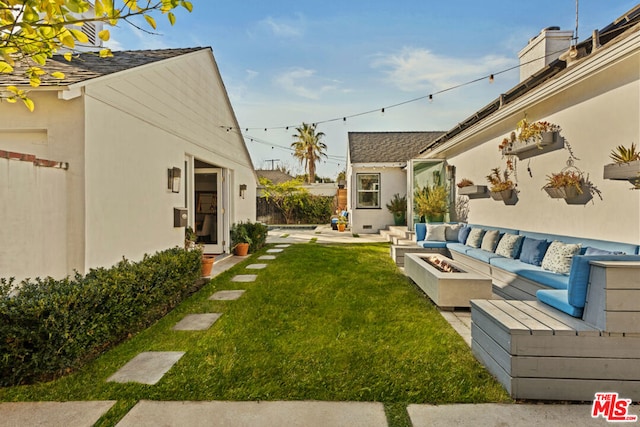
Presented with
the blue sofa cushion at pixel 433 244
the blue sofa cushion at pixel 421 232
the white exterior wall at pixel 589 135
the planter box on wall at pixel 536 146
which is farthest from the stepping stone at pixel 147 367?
the blue sofa cushion at pixel 421 232

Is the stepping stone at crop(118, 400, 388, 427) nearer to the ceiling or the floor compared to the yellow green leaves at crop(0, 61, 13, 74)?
nearer to the floor

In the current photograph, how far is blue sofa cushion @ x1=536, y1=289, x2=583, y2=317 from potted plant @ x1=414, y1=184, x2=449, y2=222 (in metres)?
6.86

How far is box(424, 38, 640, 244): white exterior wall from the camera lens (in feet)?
12.7

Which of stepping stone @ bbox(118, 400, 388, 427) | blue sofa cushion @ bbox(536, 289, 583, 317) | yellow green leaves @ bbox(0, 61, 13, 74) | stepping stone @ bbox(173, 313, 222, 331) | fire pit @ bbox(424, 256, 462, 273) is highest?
yellow green leaves @ bbox(0, 61, 13, 74)

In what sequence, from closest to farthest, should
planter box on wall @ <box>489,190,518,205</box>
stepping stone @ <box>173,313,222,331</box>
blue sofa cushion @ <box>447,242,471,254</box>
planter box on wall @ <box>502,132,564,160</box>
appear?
stepping stone @ <box>173,313,222,331</box> < planter box on wall @ <box>502,132,564,160</box> < planter box on wall @ <box>489,190,518,205</box> < blue sofa cushion @ <box>447,242,471,254</box>

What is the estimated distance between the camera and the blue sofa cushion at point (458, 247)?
6.73m

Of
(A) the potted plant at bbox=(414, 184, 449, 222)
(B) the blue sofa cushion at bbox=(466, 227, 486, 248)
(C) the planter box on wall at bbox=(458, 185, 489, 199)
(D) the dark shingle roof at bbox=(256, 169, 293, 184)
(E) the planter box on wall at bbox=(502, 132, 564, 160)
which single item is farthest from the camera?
(D) the dark shingle roof at bbox=(256, 169, 293, 184)

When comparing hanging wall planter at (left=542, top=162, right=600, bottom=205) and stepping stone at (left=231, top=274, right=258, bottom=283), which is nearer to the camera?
hanging wall planter at (left=542, top=162, right=600, bottom=205)

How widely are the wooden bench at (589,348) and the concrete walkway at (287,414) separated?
0.38 feet

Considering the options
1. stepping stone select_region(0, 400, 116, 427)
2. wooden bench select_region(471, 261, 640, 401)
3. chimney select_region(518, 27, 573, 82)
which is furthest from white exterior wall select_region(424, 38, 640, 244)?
stepping stone select_region(0, 400, 116, 427)

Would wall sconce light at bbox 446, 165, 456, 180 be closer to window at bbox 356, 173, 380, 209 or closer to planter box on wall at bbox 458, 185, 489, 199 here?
planter box on wall at bbox 458, 185, 489, 199

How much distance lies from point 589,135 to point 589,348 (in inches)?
139

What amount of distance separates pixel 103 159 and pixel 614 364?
16.0 ft

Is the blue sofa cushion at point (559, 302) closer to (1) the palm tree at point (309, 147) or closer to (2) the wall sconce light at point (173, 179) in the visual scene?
(2) the wall sconce light at point (173, 179)
